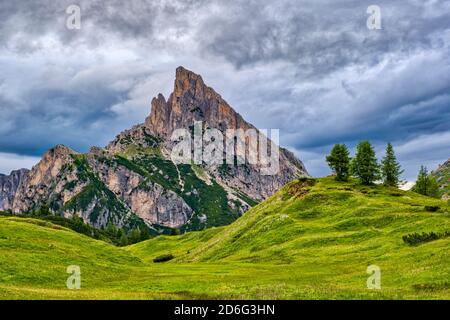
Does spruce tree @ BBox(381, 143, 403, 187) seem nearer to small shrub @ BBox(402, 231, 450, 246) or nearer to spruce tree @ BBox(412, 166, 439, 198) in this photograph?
spruce tree @ BBox(412, 166, 439, 198)

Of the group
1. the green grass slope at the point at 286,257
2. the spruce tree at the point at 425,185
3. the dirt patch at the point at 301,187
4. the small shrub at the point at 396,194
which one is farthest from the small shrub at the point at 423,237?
the spruce tree at the point at 425,185

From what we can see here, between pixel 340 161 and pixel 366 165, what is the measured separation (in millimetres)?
9918

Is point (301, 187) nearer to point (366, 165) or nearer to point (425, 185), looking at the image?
point (366, 165)

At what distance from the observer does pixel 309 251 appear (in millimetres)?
78250

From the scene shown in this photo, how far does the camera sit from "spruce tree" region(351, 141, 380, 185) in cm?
13788

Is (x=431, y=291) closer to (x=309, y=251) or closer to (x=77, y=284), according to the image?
(x=77, y=284)

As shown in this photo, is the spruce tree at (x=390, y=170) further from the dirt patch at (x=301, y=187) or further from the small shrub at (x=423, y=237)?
the small shrub at (x=423, y=237)

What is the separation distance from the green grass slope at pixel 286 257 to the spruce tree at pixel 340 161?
714 centimetres

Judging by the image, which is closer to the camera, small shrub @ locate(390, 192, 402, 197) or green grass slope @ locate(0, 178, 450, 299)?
green grass slope @ locate(0, 178, 450, 299)

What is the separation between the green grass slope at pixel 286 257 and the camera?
37031 millimetres

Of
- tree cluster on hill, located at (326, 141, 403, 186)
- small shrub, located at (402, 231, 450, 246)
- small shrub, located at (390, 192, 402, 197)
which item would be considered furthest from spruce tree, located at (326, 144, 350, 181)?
small shrub, located at (402, 231, 450, 246)

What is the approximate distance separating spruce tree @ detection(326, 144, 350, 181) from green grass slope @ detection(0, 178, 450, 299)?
7.14 m

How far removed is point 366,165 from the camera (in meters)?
139
